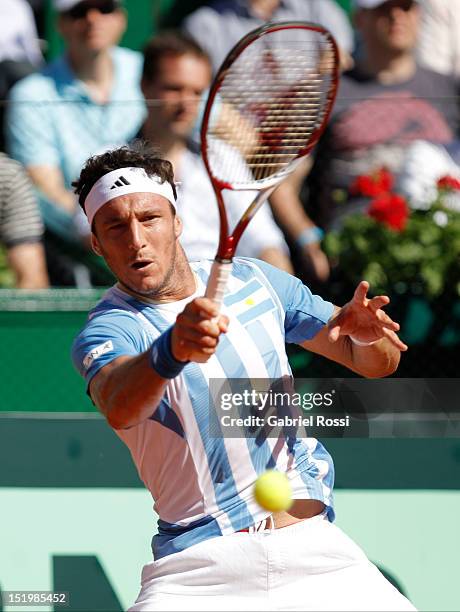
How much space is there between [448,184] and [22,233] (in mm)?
2005

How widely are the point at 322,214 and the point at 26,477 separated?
6.06 feet

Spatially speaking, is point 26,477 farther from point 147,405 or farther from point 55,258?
point 147,405

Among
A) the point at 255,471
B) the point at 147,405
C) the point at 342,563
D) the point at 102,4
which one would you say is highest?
the point at 102,4

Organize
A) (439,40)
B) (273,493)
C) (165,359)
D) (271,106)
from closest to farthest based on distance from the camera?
1. (165,359)
2. (273,493)
3. (271,106)
4. (439,40)

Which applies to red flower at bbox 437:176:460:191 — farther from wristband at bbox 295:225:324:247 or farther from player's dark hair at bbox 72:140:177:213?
player's dark hair at bbox 72:140:177:213

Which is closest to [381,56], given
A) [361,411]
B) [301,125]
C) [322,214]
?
[322,214]

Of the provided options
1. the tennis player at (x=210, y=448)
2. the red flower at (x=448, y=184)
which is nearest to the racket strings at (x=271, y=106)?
the tennis player at (x=210, y=448)

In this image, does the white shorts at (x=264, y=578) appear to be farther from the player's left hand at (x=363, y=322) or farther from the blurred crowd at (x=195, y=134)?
the blurred crowd at (x=195, y=134)

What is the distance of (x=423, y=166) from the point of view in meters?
4.95

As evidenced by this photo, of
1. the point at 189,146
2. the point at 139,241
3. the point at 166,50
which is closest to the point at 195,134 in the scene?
the point at 189,146

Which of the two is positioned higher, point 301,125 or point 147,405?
point 301,125

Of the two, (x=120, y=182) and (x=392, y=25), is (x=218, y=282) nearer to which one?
(x=120, y=182)

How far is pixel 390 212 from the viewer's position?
4.82m

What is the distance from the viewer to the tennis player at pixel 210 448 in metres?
2.62
